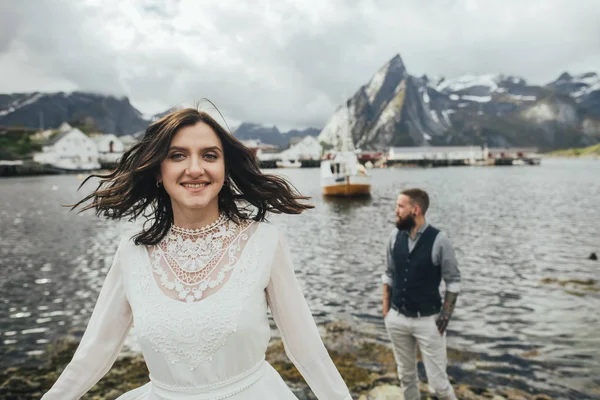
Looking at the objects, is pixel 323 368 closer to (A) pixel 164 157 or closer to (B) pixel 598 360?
(A) pixel 164 157

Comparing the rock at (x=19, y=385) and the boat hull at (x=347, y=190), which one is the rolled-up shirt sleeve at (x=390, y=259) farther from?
the boat hull at (x=347, y=190)

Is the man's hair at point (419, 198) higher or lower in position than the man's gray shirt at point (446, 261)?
higher

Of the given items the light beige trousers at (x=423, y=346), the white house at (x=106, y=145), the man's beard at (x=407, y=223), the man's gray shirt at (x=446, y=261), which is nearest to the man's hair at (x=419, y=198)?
the man's beard at (x=407, y=223)

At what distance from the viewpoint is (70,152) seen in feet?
496

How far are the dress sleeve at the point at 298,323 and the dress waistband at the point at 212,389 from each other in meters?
0.28

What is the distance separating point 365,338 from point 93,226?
26.2 m

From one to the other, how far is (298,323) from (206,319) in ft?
1.68

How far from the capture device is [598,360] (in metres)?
9.49

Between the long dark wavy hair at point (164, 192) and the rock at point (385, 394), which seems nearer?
the long dark wavy hair at point (164, 192)

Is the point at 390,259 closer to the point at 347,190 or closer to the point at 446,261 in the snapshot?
the point at 446,261

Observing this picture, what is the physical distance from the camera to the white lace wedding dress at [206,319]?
7.43 ft

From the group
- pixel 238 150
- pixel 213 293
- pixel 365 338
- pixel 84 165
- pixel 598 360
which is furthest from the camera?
pixel 84 165

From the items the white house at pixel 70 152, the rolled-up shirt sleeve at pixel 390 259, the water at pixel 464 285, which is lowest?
the water at pixel 464 285

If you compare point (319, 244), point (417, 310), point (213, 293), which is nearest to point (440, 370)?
point (417, 310)
